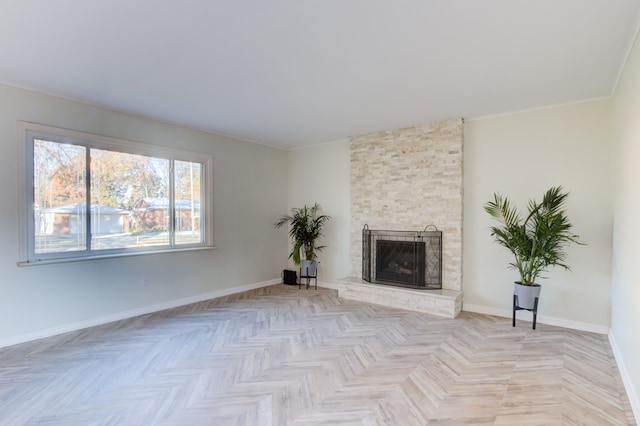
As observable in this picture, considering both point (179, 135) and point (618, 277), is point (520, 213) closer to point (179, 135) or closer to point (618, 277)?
point (618, 277)

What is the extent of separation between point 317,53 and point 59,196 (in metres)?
3.26

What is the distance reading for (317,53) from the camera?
8.27ft

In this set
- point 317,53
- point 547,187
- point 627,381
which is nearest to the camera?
point 627,381

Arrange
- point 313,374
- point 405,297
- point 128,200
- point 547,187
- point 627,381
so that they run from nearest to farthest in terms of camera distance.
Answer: point 627,381, point 313,374, point 547,187, point 128,200, point 405,297

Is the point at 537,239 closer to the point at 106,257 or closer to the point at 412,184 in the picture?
the point at 412,184

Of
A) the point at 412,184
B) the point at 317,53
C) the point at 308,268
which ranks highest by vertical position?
the point at 317,53

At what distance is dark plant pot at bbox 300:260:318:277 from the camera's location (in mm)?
5672

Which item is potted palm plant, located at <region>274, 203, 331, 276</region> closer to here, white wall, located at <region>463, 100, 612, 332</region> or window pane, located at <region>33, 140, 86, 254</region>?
white wall, located at <region>463, 100, 612, 332</region>

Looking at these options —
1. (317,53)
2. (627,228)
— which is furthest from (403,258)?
(317,53)

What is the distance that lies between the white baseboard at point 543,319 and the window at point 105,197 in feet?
13.2

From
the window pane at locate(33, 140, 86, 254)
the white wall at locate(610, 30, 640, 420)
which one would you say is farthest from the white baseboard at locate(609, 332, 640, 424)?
the window pane at locate(33, 140, 86, 254)

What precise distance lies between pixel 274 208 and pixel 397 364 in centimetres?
386

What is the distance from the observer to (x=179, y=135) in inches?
181

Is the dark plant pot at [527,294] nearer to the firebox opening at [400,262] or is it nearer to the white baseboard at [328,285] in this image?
the firebox opening at [400,262]
